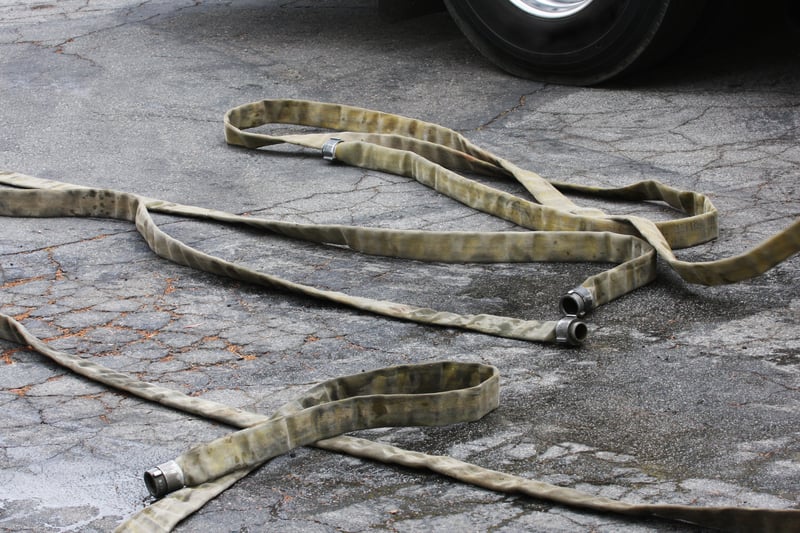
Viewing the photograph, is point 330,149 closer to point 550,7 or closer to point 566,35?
point 566,35

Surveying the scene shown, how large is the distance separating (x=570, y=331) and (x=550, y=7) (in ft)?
9.01

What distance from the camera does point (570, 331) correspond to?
3.04 meters

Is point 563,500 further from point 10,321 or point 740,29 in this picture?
point 740,29

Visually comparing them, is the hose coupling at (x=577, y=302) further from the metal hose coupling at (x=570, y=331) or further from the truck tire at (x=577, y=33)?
the truck tire at (x=577, y=33)

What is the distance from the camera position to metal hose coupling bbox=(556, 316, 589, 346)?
3041mm

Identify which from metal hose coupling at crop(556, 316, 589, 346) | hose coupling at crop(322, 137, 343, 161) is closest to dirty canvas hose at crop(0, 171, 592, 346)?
metal hose coupling at crop(556, 316, 589, 346)

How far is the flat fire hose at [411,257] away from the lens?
7.96ft

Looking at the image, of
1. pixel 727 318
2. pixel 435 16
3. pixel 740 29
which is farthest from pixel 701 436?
pixel 435 16

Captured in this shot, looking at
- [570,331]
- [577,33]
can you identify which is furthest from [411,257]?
[577,33]

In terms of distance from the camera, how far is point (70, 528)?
91.3 inches

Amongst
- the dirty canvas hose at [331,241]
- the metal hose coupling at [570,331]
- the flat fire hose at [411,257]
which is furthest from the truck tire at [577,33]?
the metal hose coupling at [570,331]

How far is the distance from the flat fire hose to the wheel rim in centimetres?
88

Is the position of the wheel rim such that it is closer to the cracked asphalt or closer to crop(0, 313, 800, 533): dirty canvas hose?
the cracked asphalt

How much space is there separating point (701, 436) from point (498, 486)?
0.51 metres
